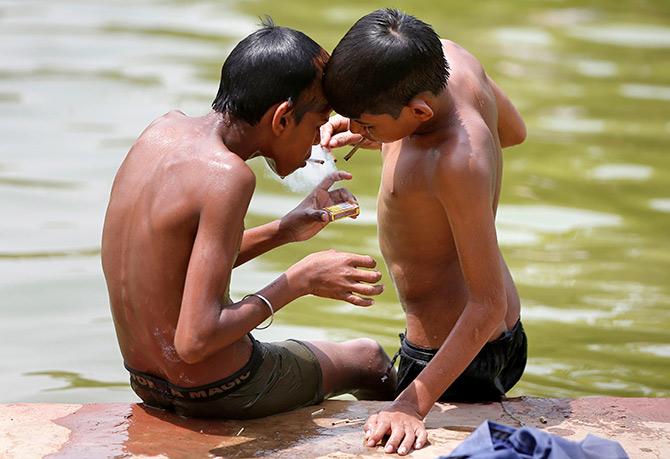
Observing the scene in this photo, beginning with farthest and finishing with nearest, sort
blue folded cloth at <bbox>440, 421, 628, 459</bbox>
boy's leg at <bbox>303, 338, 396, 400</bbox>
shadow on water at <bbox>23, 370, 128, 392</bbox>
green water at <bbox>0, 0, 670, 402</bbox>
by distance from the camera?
green water at <bbox>0, 0, 670, 402</bbox>, shadow on water at <bbox>23, 370, 128, 392</bbox>, boy's leg at <bbox>303, 338, 396, 400</bbox>, blue folded cloth at <bbox>440, 421, 628, 459</bbox>

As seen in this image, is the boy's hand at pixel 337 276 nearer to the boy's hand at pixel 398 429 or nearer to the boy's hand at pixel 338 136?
the boy's hand at pixel 398 429

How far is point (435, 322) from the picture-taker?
400 cm

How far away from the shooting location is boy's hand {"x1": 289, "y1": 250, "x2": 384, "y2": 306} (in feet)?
11.6

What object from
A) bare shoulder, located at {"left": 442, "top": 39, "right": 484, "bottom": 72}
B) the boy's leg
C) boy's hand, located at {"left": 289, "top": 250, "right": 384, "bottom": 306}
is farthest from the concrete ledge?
bare shoulder, located at {"left": 442, "top": 39, "right": 484, "bottom": 72}

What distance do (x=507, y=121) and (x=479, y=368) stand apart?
89cm

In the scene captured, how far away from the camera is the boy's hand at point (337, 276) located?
3537mm

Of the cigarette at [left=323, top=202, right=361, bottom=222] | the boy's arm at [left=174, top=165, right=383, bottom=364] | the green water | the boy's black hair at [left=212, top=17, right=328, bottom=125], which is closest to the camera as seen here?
the boy's arm at [left=174, top=165, right=383, bottom=364]

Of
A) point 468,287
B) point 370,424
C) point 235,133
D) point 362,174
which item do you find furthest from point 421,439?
point 362,174

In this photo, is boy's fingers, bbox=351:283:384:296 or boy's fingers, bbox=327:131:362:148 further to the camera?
boy's fingers, bbox=327:131:362:148

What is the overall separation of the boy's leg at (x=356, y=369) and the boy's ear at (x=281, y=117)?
811 mm

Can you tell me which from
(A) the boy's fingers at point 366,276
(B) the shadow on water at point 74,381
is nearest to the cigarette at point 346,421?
(A) the boy's fingers at point 366,276

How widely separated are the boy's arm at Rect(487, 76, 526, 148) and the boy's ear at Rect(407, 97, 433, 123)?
60 centimetres

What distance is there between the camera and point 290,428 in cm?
373

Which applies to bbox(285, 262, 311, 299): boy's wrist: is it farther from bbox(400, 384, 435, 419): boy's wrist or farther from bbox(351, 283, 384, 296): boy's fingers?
bbox(400, 384, 435, 419): boy's wrist
